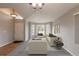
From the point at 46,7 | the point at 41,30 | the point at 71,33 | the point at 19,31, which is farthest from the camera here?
the point at 19,31

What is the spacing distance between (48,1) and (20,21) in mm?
7571

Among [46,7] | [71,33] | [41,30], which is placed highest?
[46,7]

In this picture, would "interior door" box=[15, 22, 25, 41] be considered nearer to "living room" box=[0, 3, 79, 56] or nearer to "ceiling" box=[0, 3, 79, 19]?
"living room" box=[0, 3, 79, 56]

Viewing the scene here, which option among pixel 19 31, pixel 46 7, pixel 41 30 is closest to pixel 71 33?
pixel 46 7

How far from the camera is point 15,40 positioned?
902 cm

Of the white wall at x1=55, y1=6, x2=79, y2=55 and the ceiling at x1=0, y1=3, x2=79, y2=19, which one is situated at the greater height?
the ceiling at x1=0, y1=3, x2=79, y2=19

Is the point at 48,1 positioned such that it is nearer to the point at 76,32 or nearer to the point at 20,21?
the point at 76,32

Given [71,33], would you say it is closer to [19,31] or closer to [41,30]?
[41,30]

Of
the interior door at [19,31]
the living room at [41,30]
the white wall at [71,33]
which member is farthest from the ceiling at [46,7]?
the interior door at [19,31]

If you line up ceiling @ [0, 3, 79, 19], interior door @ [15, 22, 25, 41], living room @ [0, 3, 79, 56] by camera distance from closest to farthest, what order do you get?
1. ceiling @ [0, 3, 79, 19]
2. living room @ [0, 3, 79, 56]
3. interior door @ [15, 22, 25, 41]

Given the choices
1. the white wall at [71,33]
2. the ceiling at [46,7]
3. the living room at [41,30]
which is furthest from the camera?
the living room at [41,30]

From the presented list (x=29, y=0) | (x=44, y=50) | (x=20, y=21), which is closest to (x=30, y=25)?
(x=20, y=21)

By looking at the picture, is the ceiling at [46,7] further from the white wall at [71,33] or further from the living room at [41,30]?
the white wall at [71,33]

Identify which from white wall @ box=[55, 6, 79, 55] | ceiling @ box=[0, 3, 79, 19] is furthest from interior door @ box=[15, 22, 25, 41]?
white wall @ box=[55, 6, 79, 55]
